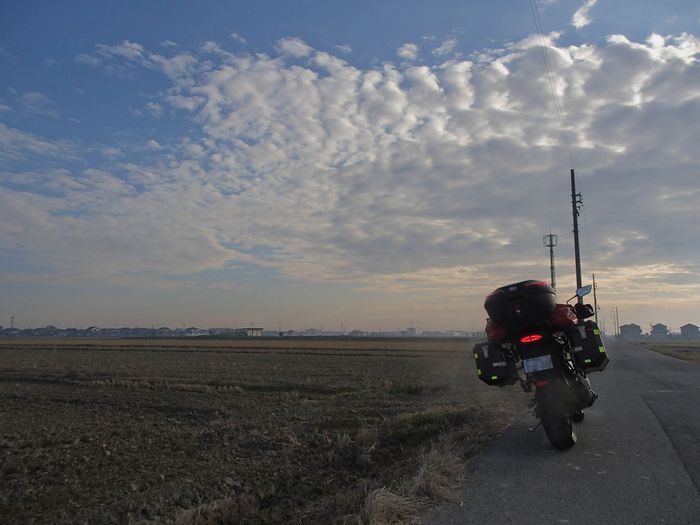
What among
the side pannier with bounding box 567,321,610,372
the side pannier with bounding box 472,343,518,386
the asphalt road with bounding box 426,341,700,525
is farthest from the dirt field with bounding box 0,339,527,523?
the side pannier with bounding box 567,321,610,372

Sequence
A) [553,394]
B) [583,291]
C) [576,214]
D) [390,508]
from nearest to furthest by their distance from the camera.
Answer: [390,508]
[553,394]
[583,291]
[576,214]

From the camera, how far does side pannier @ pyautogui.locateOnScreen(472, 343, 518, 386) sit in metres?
6.84

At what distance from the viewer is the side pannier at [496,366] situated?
6840mm

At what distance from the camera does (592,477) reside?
17.7ft

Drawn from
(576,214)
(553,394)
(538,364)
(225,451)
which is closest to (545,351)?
(538,364)

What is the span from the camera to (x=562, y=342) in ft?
23.3

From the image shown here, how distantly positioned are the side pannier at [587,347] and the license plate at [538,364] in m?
0.54

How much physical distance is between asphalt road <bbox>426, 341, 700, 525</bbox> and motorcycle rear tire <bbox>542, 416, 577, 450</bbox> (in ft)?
0.38

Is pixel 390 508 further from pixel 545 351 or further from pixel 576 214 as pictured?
pixel 576 214

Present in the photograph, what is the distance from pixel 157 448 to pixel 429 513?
646cm

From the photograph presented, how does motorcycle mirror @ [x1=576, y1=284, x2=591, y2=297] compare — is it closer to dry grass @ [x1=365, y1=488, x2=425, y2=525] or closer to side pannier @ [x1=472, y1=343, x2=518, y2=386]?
side pannier @ [x1=472, y1=343, x2=518, y2=386]

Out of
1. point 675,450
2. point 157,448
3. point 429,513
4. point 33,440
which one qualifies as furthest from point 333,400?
point 429,513

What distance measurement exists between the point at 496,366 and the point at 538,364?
64 centimetres

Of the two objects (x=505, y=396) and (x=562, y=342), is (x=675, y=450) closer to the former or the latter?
(x=562, y=342)
